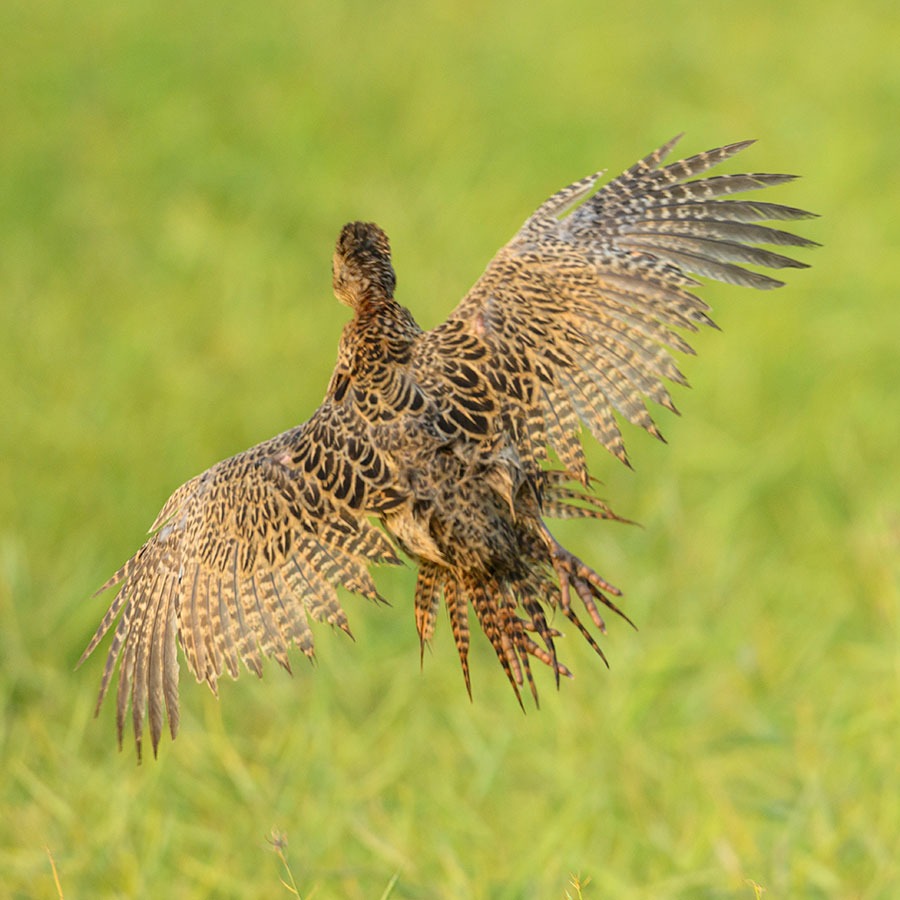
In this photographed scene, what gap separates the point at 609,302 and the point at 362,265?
0.67m

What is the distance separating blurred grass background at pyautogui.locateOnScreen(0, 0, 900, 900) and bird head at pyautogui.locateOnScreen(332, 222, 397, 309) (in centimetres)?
209

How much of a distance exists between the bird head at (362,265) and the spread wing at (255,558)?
0.33m

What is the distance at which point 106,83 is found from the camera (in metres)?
11.8

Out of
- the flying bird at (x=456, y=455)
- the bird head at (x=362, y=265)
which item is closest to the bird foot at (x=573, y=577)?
the flying bird at (x=456, y=455)

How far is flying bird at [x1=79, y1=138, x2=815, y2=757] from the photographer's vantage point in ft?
11.4

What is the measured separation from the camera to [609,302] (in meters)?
3.79

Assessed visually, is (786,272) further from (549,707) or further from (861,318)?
(549,707)

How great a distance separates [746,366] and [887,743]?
3784mm

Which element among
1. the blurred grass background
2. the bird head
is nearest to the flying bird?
the bird head

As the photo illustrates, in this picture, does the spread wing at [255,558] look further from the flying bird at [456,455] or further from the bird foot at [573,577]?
the bird foot at [573,577]

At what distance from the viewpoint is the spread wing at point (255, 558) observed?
355 cm

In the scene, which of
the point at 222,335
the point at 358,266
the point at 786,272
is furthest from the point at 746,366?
the point at 358,266

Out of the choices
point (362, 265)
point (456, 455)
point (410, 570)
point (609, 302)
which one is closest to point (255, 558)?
point (456, 455)

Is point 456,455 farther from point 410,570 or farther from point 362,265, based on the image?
point 410,570
